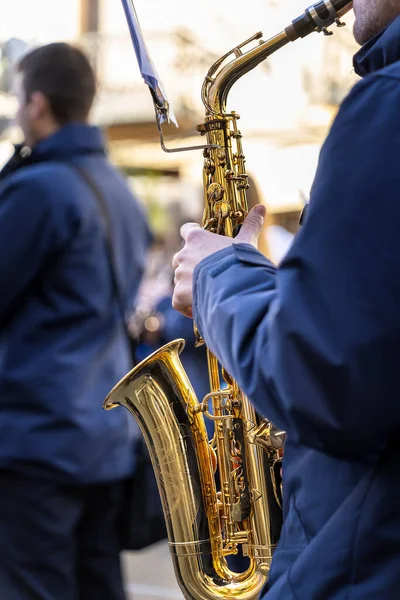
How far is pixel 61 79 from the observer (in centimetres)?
335

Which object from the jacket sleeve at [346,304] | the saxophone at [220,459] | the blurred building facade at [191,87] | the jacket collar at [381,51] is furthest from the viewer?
the blurred building facade at [191,87]

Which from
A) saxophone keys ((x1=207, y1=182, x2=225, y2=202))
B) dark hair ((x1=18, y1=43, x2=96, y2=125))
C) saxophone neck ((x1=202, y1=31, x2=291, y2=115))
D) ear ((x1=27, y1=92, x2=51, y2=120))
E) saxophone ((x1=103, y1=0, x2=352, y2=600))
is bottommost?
saxophone ((x1=103, y1=0, x2=352, y2=600))

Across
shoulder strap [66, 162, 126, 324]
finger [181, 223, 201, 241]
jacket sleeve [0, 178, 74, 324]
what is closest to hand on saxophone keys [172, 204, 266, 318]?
finger [181, 223, 201, 241]

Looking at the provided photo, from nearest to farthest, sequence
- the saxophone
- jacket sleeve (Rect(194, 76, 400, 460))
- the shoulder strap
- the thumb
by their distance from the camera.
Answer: jacket sleeve (Rect(194, 76, 400, 460)) → the thumb → the saxophone → the shoulder strap

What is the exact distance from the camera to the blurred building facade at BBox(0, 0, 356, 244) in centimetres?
349

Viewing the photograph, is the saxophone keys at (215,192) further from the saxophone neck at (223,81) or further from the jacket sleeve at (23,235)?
the jacket sleeve at (23,235)

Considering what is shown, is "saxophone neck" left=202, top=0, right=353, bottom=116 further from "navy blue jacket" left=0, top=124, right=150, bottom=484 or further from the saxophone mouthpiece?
"navy blue jacket" left=0, top=124, right=150, bottom=484

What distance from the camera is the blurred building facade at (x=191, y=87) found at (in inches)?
138

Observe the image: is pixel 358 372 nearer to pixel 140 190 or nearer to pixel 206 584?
pixel 206 584

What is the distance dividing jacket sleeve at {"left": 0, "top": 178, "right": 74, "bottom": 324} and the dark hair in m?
0.45

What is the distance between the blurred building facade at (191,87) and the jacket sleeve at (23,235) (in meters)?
0.49

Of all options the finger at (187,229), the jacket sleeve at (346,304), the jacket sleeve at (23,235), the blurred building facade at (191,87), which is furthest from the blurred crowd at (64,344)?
the jacket sleeve at (346,304)

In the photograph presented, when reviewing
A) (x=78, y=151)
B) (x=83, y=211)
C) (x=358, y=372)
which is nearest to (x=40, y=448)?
(x=83, y=211)

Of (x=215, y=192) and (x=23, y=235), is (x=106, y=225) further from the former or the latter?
(x=215, y=192)
